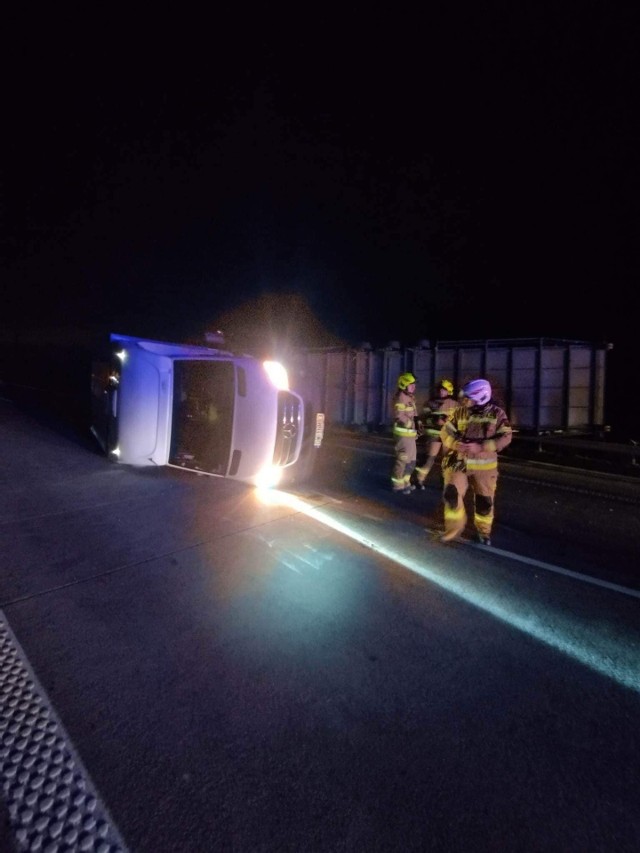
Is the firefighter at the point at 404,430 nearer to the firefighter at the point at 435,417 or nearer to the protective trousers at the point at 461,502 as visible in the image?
the firefighter at the point at 435,417

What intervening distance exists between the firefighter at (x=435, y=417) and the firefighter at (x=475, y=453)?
185 centimetres

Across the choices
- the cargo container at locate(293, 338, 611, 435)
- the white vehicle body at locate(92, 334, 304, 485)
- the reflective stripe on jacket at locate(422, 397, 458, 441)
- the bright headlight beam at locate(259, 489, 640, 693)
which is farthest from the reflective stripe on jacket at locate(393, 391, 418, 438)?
the cargo container at locate(293, 338, 611, 435)

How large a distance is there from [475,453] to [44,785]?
4.00 metres

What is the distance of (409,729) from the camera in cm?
236

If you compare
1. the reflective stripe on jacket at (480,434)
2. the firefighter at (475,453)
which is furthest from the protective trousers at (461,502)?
the reflective stripe on jacket at (480,434)

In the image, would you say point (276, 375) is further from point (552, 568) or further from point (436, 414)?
point (552, 568)

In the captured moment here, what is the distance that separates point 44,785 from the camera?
78.3 inches

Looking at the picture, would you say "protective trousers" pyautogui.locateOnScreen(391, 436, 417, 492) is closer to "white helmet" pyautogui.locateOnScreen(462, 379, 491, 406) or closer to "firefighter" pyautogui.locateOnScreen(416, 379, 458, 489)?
"firefighter" pyautogui.locateOnScreen(416, 379, 458, 489)

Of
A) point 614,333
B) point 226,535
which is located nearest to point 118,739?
point 226,535

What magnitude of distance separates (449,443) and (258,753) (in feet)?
11.1

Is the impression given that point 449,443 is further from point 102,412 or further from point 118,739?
point 102,412

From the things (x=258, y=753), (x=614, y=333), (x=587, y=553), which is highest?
(x=614, y=333)

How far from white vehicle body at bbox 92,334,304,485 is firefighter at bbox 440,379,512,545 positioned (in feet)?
7.03

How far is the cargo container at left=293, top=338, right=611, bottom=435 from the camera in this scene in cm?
1102
